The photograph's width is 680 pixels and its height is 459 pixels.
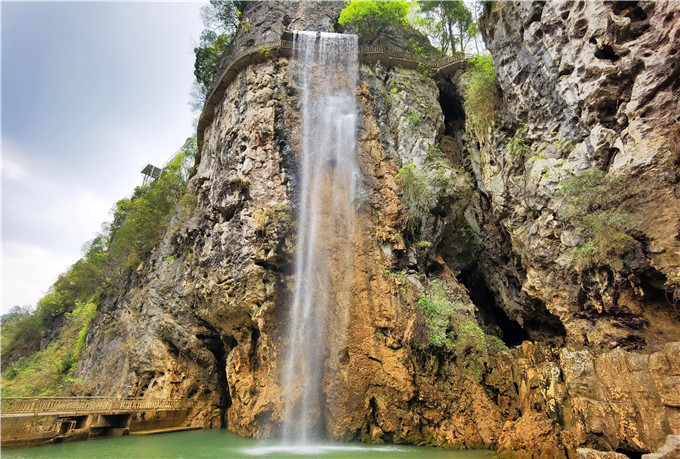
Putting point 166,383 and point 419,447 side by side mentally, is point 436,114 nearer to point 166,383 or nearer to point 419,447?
point 419,447

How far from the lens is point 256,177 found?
50.0 ft

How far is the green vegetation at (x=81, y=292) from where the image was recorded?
22.6 meters

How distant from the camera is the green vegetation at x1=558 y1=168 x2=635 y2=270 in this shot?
8508mm

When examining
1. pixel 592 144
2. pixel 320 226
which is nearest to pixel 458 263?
pixel 320 226

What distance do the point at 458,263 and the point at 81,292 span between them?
32132 mm

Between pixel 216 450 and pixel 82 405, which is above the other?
pixel 82 405

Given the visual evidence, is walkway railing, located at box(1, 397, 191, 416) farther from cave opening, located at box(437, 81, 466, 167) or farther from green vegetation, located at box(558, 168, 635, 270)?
cave opening, located at box(437, 81, 466, 167)

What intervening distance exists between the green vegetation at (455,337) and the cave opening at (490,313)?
4.09 m

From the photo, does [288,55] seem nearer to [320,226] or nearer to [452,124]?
[452,124]

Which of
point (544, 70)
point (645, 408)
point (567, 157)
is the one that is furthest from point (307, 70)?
point (645, 408)

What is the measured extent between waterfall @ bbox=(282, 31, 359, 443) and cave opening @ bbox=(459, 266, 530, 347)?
7098 millimetres

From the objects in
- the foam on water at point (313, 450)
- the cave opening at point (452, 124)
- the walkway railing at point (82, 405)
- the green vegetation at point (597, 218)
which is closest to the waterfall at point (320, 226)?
the foam on water at point (313, 450)

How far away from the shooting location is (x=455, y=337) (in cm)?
1185

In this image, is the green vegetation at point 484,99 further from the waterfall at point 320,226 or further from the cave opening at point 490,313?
the cave opening at point 490,313
